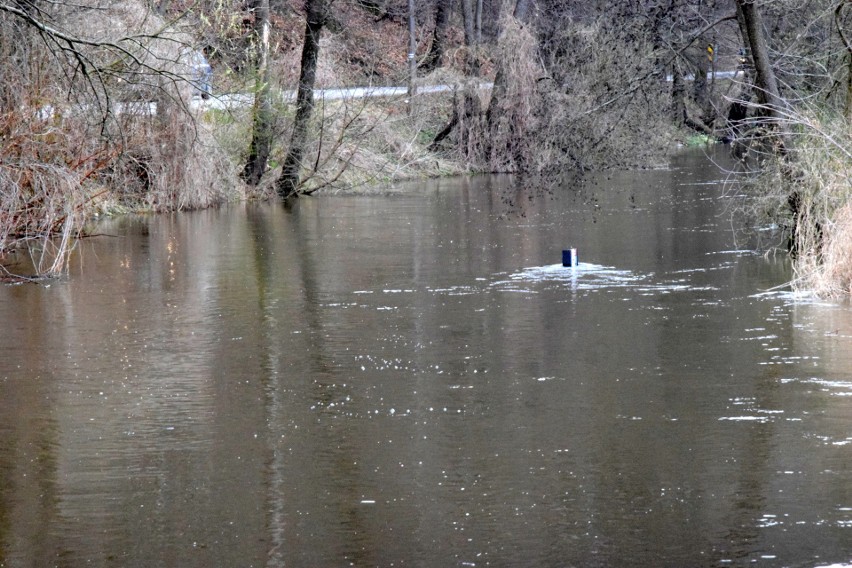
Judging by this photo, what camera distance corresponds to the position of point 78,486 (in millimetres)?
8211

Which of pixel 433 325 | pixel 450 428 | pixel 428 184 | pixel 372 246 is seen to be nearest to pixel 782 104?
pixel 372 246

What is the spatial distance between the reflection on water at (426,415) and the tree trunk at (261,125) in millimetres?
12205

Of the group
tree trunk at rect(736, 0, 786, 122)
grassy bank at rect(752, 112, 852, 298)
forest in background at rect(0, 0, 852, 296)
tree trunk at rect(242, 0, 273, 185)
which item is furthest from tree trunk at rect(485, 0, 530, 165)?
grassy bank at rect(752, 112, 852, 298)

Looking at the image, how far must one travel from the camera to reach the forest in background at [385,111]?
54.7ft

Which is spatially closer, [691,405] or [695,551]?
[695,551]

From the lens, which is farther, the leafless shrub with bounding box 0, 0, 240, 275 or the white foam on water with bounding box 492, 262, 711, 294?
the leafless shrub with bounding box 0, 0, 240, 275

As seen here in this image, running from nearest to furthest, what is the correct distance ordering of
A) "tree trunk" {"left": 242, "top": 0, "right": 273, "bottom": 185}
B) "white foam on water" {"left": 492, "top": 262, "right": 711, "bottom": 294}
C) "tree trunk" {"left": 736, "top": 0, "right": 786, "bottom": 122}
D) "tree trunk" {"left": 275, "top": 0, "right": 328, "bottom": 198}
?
1. "white foam on water" {"left": 492, "top": 262, "right": 711, "bottom": 294}
2. "tree trunk" {"left": 736, "top": 0, "right": 786, "bottom": 122}
3. "tree trunk" {"left": 242, "top": 0, "right": 273, "bottom": 185}
4. "tree trunk" {"left": 275, "top": 0, "right": 328, "bottom": 198}

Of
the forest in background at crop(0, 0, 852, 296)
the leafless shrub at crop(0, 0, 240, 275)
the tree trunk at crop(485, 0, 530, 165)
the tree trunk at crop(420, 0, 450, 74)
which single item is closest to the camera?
the forest in background at crop(0, 0, 852, 296)

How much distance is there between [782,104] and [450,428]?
1144 cm

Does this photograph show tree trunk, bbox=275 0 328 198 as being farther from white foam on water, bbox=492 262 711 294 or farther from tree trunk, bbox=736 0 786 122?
white foam on water, bbox=492 262 711 294

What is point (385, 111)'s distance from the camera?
35.0 metres

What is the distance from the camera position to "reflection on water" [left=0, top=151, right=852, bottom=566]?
7258 millimetres

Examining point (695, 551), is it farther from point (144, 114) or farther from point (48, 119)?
point (144, 114)

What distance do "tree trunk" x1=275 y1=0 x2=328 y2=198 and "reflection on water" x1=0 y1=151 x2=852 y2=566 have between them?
12.7 metres
